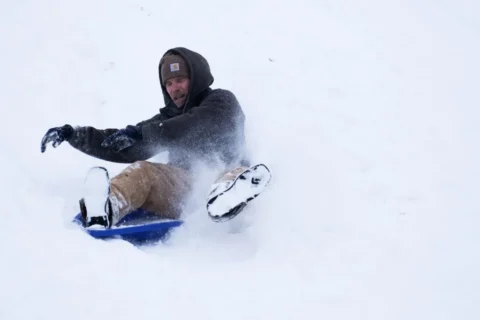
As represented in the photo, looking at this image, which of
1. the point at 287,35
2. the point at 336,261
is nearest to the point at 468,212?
the point at 336,261

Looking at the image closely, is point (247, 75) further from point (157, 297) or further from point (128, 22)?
point (157, 297)

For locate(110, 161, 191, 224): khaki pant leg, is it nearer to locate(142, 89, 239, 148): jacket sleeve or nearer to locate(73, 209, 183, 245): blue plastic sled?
locate(73, 209, 183, 245): blue plastic sled

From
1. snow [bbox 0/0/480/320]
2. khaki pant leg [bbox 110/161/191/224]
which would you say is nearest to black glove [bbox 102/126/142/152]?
khaki pant leg [bbox 110/161/191/224]

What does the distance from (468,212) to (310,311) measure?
126 centimetres

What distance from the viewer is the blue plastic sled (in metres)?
2.46

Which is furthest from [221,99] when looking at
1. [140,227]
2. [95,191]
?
[95,191]

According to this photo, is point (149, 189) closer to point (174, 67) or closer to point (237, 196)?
point (237, 196)

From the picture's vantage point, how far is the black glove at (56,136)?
2.81 meters

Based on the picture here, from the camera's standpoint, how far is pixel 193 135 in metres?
3.00

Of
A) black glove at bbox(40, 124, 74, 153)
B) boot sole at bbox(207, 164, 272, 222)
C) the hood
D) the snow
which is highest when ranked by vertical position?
Answer: the hood

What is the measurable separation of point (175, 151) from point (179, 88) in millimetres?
469

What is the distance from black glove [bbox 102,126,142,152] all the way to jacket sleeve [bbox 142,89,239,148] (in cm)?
5

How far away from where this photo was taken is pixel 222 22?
5.69m

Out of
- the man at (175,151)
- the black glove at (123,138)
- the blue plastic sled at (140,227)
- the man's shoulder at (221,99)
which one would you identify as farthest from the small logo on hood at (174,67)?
the blue plastic sled at (140,227)
